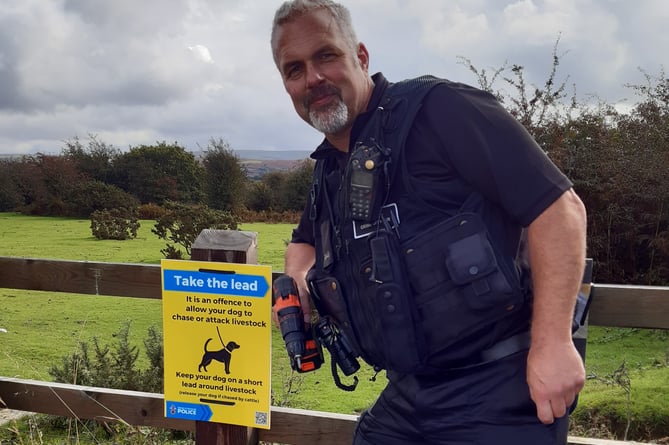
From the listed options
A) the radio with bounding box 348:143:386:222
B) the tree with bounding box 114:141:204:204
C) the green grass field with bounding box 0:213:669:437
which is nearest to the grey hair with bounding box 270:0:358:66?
the radio with bounding box 348:143:386:222

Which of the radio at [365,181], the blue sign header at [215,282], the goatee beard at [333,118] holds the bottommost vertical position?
the blue sign header at [215,282]

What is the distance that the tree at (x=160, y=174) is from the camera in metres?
27.1

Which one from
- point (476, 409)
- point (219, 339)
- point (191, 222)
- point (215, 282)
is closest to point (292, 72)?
point (215, 282)

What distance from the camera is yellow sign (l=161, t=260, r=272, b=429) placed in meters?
2.50

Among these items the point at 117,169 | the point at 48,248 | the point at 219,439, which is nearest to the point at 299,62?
the point at 219,439

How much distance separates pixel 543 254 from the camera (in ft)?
5.44

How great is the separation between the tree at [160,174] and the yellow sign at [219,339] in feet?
76.0

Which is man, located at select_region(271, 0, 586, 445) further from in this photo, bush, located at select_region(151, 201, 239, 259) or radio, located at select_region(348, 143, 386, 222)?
bush, located at select_region(151, 201, 239, 259)

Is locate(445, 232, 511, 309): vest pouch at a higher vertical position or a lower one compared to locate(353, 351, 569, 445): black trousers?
higher

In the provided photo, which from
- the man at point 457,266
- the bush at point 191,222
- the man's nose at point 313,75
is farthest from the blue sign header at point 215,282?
the bush at point 191,222

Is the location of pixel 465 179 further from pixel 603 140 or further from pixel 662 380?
pixel 603 140

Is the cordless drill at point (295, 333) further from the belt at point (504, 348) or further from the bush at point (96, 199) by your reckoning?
the bush at point (96, 199)

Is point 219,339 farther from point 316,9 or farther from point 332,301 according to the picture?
point 316,9

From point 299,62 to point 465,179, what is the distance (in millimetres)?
785
